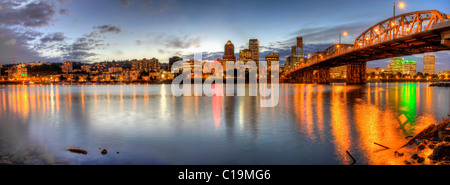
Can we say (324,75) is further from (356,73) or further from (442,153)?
(442,153)

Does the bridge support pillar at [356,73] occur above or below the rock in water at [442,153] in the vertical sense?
above

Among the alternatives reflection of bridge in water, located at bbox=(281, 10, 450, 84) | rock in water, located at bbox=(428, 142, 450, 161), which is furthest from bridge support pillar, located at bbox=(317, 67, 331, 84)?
rock in water, located at bbox=(428, 142, 450, 161)

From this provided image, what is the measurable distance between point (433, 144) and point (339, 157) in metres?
3.36

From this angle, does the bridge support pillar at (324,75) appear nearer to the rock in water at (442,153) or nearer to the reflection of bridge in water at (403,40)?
the reflection of bridge in water at (403,40)

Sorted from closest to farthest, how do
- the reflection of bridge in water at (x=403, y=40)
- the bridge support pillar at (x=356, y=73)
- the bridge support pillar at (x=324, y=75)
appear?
the reflection of bridge in water at (x=403, y=40)
the bridge support pillar at (x=356, y=73)
the bridge support pillar at (x=324, y=75)

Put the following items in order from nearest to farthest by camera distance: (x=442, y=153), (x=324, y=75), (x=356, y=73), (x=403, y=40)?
1. (x=442, y=153)
2. (x=403, y=40)
3. (x=356, y=73)
4. (x=324, y=75)

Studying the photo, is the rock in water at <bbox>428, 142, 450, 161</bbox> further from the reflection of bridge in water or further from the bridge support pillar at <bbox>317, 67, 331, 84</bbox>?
the bridge support pillar at <bbox>317, 67, 331, 84</bbox>

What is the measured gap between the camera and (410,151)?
8609mm

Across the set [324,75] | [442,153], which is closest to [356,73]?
[324,75]

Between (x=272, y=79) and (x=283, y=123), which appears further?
(x=272, y=79)

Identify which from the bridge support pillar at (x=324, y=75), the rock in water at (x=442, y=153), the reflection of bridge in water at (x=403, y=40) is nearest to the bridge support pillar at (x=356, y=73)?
the reflection of bridge in water at (x=403, y=40)

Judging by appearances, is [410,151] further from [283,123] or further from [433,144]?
[283,123]

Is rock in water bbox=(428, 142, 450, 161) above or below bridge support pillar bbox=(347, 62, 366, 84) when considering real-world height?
below
